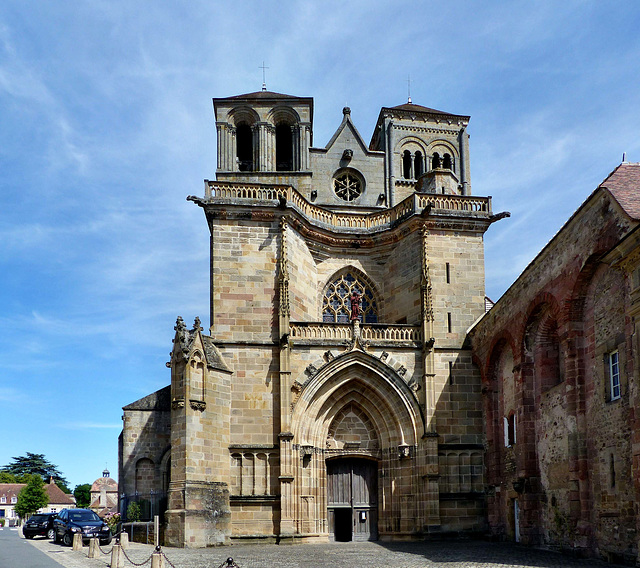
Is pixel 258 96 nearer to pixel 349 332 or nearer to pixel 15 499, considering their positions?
pixel 349 332

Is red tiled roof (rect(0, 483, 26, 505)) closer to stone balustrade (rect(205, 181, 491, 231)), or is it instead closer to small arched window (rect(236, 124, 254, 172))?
small arched window (rect(236, 124, 254, 172))

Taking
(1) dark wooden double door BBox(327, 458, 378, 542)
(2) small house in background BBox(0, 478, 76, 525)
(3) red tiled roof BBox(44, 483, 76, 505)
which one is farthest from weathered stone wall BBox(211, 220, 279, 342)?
(3) red tiled roof BBox(44, 483, 76, 505)

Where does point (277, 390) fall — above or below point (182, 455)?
above

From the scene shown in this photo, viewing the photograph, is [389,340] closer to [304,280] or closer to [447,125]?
[304,280]

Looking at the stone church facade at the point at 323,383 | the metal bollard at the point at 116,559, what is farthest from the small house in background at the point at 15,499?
the metal bollard at the point at 116,559

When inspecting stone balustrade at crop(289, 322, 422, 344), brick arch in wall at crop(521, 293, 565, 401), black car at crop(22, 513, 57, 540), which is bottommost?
black car at crop(22, 513, 57, 540)

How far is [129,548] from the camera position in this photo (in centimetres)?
1877

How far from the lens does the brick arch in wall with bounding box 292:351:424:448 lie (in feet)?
69.6

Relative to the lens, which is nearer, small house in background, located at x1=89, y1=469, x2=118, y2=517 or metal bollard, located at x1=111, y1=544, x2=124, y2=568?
metal bollard, located at x1=111, y1=544, x2=124, y2=568

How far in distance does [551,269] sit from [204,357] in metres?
9.34

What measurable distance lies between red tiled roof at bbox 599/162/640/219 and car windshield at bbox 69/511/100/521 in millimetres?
16796

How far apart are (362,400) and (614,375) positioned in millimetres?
9237

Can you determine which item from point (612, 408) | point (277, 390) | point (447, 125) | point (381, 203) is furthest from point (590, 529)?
point (447, 125)

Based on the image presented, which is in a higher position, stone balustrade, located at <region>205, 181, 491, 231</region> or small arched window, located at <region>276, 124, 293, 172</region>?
small arched window, located at <region>276, 124, 293, 172</region>
